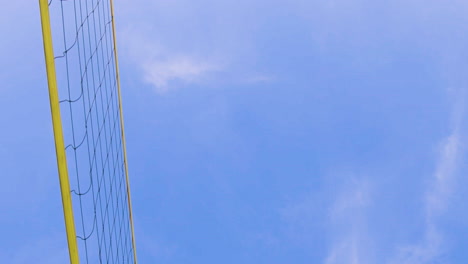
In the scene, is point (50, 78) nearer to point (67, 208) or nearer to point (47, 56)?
point (47, 56)

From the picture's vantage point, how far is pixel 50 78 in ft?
22.7

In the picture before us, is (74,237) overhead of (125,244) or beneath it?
beneath

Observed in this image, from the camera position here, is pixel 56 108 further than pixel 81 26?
No

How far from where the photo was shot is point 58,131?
23.2 feet

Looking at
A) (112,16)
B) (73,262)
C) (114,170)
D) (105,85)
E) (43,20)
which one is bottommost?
(73,262)

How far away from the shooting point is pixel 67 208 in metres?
7.27

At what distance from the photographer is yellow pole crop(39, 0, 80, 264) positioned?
6.87 meters

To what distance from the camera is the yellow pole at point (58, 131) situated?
6.87 metres

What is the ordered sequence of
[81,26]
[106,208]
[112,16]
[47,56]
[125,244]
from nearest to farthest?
[47,56]
[81,26]
[106,208]
[125,244]
[112,16]

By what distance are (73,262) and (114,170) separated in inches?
126

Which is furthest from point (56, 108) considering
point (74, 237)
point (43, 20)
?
point (74, 237)

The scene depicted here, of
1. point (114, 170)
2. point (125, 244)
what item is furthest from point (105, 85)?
point (125, 244)

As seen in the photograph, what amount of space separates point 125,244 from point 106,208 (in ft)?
9.65

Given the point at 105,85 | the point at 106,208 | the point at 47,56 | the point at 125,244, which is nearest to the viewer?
the point at 47,56
